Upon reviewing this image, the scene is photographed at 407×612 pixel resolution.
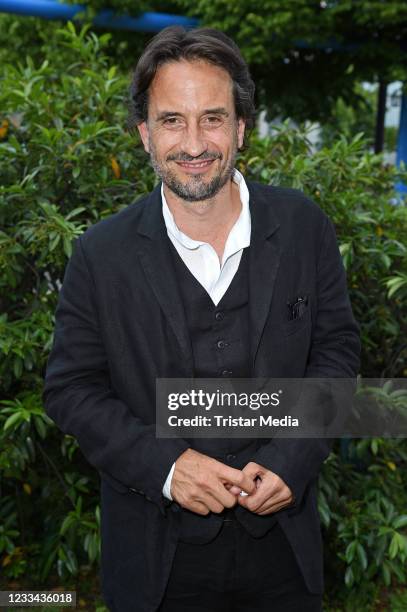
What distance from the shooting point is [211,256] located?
89.6 inches

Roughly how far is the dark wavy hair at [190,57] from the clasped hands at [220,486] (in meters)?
1.13

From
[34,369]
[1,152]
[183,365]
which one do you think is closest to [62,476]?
[34,369]

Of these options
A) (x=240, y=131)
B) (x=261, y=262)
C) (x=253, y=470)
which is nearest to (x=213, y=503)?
(x=253, y=470)

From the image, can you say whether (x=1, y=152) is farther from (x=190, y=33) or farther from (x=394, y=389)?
(x=394, y=389)

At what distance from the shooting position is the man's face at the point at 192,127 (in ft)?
7.19

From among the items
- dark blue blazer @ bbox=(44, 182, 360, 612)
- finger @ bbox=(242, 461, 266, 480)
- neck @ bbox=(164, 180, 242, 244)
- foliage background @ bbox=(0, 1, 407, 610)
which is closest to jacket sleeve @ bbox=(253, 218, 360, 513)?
dark blue blazer @ bbox=(44, 182, 360, 612)

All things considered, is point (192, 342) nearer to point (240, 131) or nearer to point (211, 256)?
point (211, 256)

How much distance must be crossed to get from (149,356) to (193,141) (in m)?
0.67

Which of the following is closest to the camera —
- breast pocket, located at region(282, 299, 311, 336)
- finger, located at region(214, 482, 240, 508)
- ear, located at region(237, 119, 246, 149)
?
finger, located at region(214, 482, 240, 508)

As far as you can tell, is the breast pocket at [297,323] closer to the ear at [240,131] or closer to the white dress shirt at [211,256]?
the white dress shirt at [211,256]

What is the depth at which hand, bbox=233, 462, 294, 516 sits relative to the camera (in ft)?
6.84

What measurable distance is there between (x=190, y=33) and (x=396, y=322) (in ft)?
7.37

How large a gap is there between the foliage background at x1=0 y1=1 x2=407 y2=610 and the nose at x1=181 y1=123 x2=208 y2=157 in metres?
1.19

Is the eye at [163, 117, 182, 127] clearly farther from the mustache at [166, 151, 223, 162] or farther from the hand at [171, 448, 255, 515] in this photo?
the hand at [171, 448, 255, 515]
